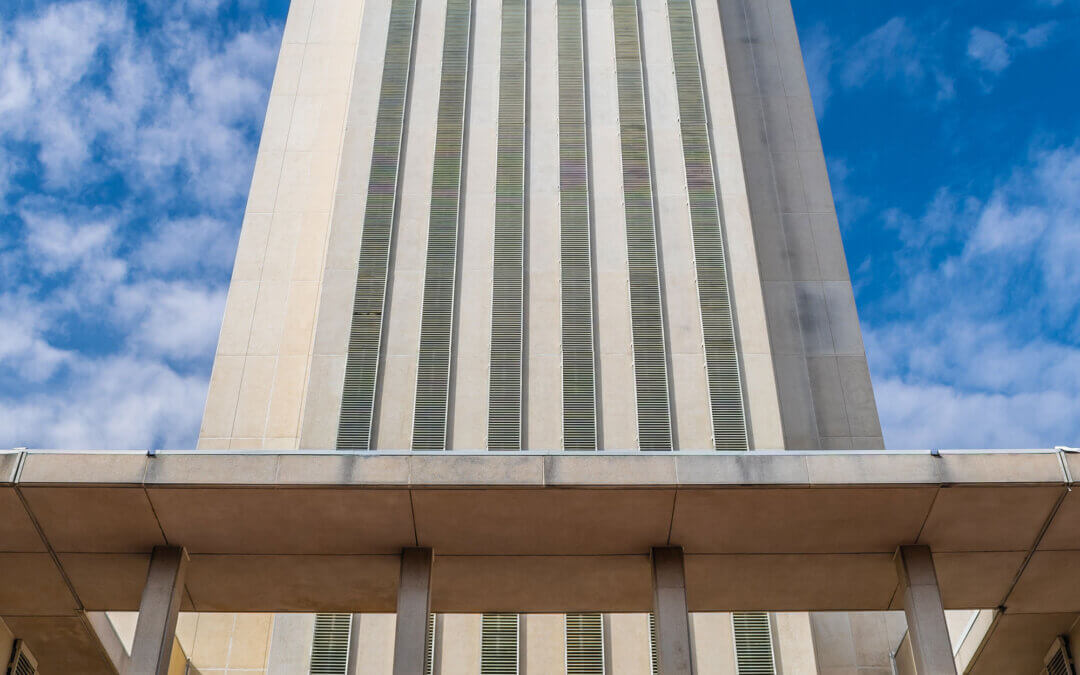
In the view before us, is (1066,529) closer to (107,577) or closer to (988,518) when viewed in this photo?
(988,518)

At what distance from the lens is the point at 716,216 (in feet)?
126

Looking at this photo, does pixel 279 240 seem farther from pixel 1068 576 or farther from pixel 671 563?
pixel 1068 576

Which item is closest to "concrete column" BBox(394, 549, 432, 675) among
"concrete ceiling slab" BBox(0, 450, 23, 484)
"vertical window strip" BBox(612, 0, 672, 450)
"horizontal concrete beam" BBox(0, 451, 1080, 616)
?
"horizontal concrete beam" BBox(0, 451, 1080, 616)

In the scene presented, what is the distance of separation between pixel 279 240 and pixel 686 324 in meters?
14.2

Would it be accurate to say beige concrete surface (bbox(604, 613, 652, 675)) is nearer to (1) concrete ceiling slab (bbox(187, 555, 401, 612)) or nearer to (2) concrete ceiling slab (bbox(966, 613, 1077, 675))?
(2) concrete ceiling slab (bbox(966, 613, 1077, 675))

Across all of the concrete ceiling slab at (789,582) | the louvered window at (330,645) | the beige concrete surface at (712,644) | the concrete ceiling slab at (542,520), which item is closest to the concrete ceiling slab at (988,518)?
the concrete ceiling slab at (789,582)

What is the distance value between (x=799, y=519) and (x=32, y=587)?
1399cm

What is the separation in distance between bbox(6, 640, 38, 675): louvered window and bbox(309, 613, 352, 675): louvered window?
6450 millimetres

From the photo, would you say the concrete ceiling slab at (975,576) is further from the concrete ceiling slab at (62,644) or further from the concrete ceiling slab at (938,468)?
the concrete ceiling slab at (62,644)

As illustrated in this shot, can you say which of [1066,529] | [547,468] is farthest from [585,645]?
[1066,529]

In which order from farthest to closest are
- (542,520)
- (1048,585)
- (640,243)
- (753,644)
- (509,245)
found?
(640,243), (509,245), (753,644), (1048,585), (542,520)

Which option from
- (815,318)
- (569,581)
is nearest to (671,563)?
(569,581)

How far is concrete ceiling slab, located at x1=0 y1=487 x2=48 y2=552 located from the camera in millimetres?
19484

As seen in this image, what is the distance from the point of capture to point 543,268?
122 ft
